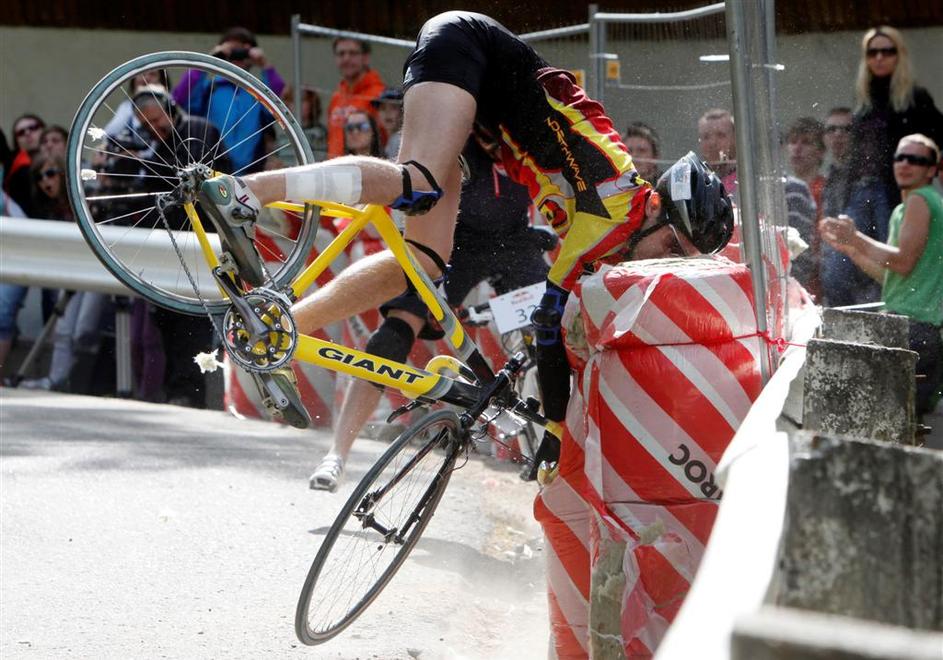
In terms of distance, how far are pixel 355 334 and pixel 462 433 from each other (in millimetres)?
3854

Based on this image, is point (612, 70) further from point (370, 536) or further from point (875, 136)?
point (370, 536)

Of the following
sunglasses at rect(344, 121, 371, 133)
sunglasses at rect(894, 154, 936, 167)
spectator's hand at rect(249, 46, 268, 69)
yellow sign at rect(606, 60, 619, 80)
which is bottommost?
sunglasses at rect(894, 154, 936, 167)

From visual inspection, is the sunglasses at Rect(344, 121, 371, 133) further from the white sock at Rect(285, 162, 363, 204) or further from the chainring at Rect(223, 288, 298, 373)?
the chainring at Rect(223, 288, 298, 373)

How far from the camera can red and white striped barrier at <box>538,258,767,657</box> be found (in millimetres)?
4137

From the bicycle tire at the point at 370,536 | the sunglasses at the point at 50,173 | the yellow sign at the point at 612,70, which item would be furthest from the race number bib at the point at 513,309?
the sunglasses at the point at 50,173

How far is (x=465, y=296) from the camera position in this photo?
26.3 ft

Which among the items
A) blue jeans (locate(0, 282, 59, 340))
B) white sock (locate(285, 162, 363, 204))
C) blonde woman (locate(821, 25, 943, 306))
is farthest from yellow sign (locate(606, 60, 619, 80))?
blue jeans (locate(0, 282, 59, 340))

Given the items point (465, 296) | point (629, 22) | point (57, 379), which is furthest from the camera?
point (57, 379)

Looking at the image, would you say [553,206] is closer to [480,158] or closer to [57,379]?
[480,158]

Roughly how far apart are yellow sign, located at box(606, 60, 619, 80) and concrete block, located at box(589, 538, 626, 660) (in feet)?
16.6

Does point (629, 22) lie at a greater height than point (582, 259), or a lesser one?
greater

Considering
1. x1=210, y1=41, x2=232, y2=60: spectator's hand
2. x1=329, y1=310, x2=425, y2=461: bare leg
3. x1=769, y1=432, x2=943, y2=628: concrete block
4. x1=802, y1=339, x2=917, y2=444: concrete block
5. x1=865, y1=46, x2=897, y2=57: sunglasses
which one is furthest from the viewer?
x1=210, y1=41, x2=232, y2=60: spectator's hand

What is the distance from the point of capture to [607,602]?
412 cm

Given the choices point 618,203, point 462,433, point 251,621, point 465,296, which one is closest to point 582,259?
point 618,203
